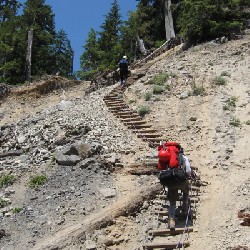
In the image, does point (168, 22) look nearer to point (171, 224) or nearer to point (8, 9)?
point (8, 9)

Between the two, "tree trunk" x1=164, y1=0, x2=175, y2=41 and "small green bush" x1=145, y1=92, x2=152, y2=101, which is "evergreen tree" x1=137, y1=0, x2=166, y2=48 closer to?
"tree trunk" x1=164, y1=0, x2=175, y2=41

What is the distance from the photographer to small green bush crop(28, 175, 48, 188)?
43.6 ft

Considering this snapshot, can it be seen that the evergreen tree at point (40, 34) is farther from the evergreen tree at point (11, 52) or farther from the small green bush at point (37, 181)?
the small green bush at point (37, 181)

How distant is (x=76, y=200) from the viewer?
12.1 m

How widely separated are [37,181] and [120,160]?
2553 mm

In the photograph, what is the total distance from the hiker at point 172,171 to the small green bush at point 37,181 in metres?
4.47

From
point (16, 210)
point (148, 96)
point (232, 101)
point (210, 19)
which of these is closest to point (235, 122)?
point (232, 101)

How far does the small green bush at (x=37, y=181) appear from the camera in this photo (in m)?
13.3

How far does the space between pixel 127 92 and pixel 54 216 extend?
39.4 ft

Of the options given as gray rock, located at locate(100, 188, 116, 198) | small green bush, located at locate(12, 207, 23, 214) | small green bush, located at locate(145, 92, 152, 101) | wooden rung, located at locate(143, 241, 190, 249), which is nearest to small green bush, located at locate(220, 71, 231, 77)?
small green bush, located at locate(145, 92, 152, 101)

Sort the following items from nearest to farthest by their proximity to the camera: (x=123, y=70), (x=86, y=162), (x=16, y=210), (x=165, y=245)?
(x=165, y=245), (x=16, y=210), (x=86, y=162), (x=123, y=70)

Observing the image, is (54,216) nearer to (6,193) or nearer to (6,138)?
(6,193)

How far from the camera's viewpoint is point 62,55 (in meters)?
38.7

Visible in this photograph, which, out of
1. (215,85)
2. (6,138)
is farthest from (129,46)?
(6,138)
